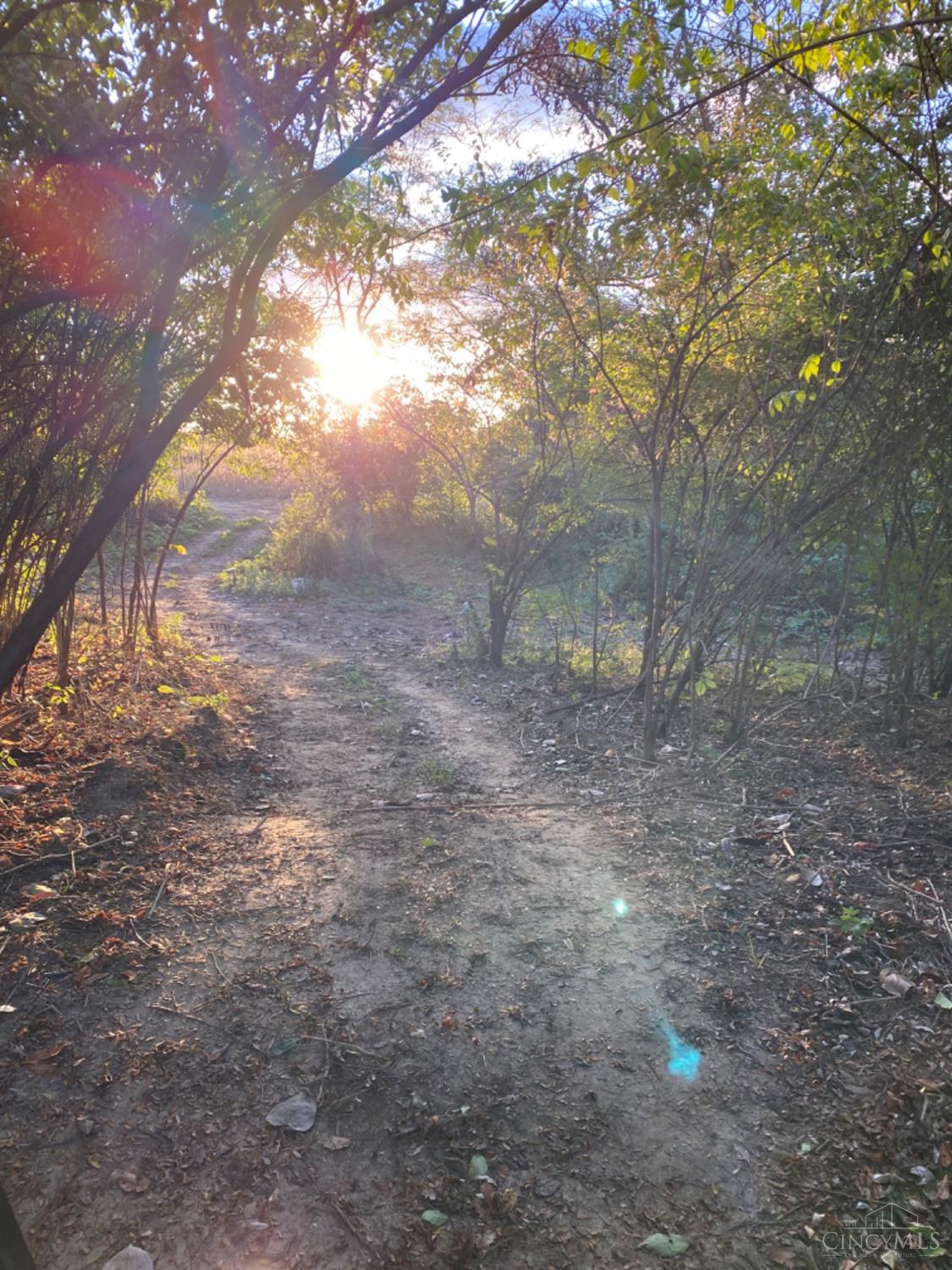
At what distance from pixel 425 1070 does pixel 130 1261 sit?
0.83 meters

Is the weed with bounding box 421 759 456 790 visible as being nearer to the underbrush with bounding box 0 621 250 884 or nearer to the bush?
the underbrush with bounding box 0 621 250 884

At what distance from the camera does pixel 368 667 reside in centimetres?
730

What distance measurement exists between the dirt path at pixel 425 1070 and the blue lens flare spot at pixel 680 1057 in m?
0.04

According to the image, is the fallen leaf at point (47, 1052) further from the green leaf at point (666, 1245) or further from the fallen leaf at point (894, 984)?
the fallen leaf at point (894, 984)

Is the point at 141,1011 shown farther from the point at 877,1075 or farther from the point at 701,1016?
the point at 877,1075

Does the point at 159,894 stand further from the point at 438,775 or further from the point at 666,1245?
the point at 666,1245

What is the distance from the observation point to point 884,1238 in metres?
1.57

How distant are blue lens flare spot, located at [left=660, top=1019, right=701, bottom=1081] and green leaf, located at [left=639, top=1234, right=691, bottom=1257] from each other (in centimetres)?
47

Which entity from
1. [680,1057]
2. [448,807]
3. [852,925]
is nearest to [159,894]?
[448,807]

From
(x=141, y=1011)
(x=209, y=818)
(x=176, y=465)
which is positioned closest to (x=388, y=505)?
(x=176, y=465)

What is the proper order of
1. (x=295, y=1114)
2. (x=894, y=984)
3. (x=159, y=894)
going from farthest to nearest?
(x=159, y=894) → (x=894, y=984) → (x=295, y=1114)

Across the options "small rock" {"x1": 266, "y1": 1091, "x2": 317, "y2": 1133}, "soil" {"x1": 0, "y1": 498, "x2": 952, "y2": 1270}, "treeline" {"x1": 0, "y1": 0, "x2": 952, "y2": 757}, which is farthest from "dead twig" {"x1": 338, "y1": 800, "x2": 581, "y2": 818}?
"small rock" {"x1": 266, "y1": 1091, "x2": 317, "y2": 1133}

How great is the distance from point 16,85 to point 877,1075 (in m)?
4.12

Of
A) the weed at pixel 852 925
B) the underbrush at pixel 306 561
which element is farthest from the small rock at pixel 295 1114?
the underbrush at pixel 306 561
